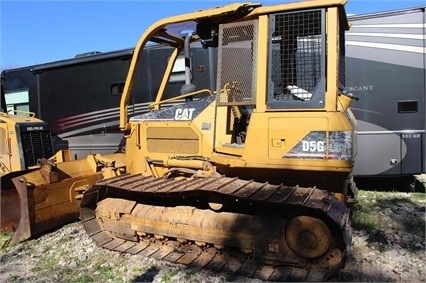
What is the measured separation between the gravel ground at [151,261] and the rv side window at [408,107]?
2267mm

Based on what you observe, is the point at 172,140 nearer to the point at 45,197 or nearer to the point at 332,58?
the point at 45,197

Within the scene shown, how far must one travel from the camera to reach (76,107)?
984 cm

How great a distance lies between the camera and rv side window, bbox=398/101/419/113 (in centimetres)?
724

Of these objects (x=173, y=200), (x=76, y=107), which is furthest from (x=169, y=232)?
(x=76, y=107)

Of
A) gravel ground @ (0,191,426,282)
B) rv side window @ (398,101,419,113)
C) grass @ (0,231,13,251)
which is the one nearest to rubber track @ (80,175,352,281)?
gravel ground @ (0,191,426,282)

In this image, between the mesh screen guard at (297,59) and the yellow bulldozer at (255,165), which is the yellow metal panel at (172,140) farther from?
the mesh screen guard at (297,59)

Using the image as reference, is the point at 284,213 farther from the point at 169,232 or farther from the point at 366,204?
the point at 366,204

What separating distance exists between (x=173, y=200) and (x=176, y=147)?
2.22 ft

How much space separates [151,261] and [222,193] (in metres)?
1.25

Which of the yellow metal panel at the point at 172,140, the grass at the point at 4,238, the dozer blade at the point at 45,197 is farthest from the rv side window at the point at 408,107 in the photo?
the grass at the point at 4,238

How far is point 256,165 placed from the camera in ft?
13.5

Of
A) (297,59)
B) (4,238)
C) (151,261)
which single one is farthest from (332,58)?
(4,238)

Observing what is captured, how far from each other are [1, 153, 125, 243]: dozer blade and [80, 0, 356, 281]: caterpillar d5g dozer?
0.59 meters

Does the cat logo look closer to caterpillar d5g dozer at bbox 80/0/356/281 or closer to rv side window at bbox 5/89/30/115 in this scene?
caterpillar d5g dozer at bbox 80/0/356/281
